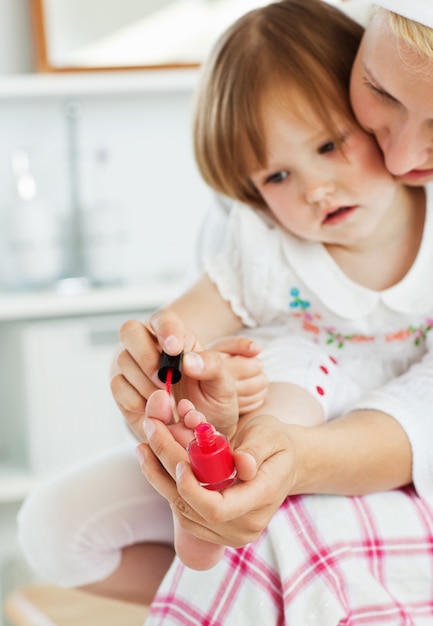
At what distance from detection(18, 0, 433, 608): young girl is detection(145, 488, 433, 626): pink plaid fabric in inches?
6.9

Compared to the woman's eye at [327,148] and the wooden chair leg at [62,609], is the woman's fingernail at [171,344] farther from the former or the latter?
the wooden chair leg at [62,609]

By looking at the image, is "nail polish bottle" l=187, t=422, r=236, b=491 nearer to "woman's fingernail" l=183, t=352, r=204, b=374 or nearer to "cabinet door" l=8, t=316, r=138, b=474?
"woman's fingernail" l=183, t=352, r=204, b=374

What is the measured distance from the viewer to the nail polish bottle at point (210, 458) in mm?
805

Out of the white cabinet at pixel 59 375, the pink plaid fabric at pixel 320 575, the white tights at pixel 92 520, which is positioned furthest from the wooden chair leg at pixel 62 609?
the pink plaid fabric at pixel 320 575

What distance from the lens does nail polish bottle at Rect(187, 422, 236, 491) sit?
805mm

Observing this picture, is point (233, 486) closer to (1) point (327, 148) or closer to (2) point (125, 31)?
(1) point (327, 148)

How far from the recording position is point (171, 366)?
3.14ft

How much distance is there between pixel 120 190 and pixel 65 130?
220 mm

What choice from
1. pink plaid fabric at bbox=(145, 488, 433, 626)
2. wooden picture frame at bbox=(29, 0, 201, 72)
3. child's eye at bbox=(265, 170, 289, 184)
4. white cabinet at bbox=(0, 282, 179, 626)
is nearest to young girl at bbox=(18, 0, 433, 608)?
child's eye at bbox=(265, 170, 289, 184)

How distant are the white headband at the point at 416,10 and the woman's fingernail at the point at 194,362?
447mm

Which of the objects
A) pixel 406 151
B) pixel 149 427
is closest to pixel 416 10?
pixel 406 151

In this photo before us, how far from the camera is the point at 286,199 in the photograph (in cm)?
128

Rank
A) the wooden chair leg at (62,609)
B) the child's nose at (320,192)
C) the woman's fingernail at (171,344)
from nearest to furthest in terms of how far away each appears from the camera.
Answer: the woman's fingernail at (171,344)
the child's nose at (320,192)
the wooden chair leg at (62,609)

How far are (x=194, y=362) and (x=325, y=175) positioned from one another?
0.41m
